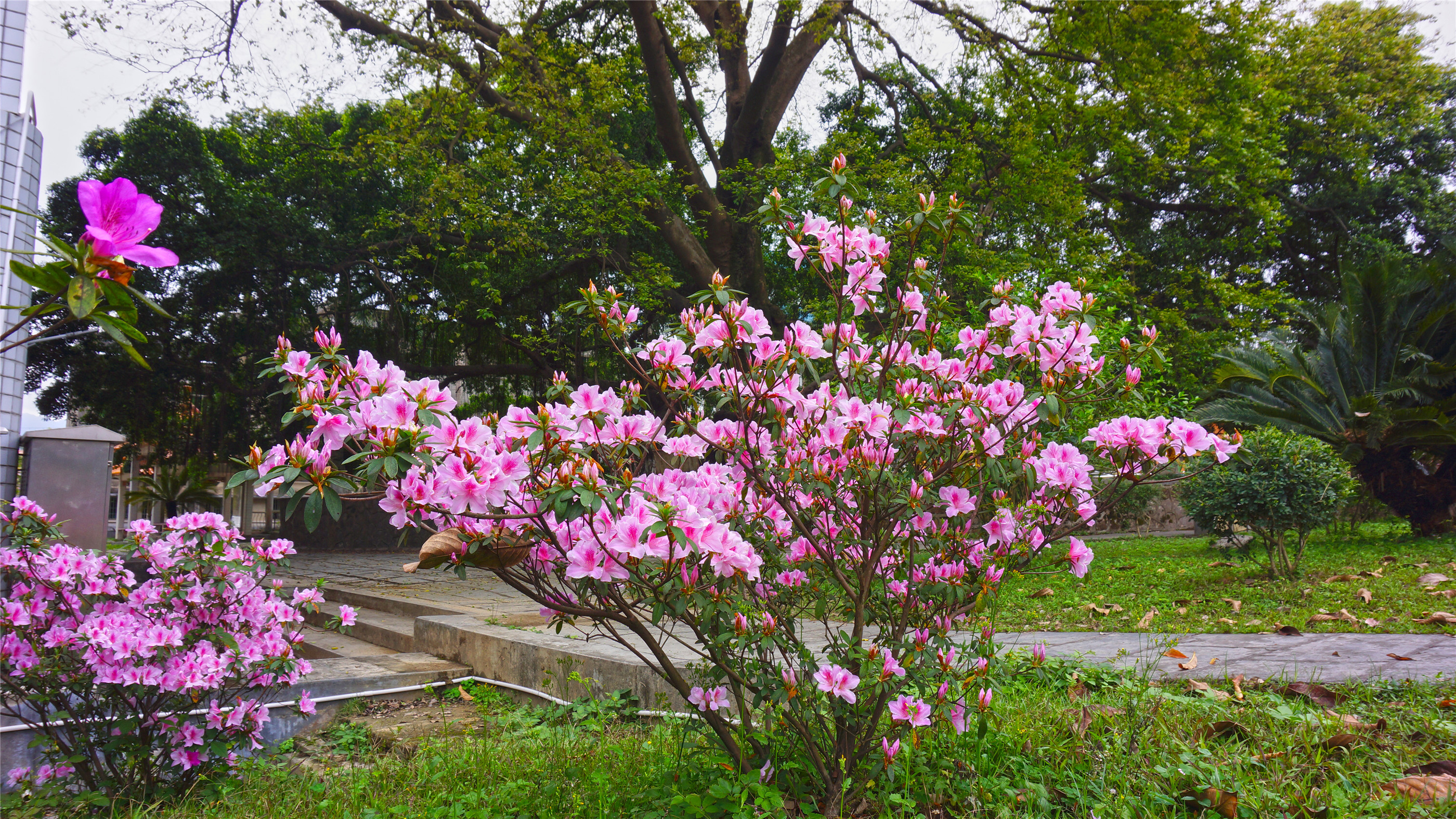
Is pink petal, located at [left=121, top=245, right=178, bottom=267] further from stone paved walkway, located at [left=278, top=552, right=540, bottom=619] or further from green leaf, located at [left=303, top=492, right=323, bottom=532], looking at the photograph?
stone paved walkway, located at [left=278, top=552, right=540, bottom=619]

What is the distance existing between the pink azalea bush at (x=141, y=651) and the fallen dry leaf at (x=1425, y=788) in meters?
3.62

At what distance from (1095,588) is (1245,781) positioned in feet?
18.8

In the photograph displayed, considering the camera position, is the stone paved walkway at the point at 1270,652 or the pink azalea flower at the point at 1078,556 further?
the stone paved walkway at the point at 1270,652

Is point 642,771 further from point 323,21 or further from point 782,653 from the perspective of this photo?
point 323,21

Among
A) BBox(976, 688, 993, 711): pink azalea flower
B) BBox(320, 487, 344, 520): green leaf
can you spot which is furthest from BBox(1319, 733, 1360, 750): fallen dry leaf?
BBox(320, 487, 344, 520): green leaf

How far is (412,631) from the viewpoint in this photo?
5934 millimetres

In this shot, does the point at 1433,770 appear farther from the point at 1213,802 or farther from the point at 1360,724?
the point at 1213,802

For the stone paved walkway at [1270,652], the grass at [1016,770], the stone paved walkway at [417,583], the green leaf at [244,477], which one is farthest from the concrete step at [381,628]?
the green leaf at [244,477]

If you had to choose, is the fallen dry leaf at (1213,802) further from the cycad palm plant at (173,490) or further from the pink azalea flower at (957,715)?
the cycad palm plant at (173,490)

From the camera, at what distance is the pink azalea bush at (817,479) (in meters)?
1.75

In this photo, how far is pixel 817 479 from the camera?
2162 millimetres

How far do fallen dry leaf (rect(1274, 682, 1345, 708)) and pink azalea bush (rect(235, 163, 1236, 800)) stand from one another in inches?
48.3

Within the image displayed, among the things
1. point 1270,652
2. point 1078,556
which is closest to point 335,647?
point 1078,556

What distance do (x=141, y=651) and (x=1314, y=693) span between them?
162 inches
